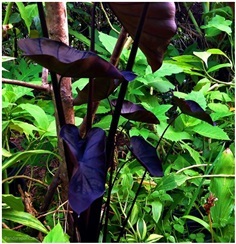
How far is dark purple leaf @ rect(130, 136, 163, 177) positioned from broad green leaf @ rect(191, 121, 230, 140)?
321mm

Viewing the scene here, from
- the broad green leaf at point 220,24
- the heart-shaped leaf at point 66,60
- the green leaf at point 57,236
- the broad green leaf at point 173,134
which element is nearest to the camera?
the heart-shaped leaf at point 66,60

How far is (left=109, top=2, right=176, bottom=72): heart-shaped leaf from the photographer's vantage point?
0.71 meters

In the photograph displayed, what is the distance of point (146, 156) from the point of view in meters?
0.85

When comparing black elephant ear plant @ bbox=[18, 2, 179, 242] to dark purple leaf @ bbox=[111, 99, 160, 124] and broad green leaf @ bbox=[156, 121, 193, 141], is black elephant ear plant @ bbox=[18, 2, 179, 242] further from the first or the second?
broad green leaf @ bbox=[156, 121, 193, 141]

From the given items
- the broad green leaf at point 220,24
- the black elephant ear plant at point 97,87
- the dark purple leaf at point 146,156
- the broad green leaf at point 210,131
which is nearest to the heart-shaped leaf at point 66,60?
the black elephant ear plant at point 97,87

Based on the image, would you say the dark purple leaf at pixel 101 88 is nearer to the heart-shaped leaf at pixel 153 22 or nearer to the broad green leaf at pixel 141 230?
the heart-shaped leaf at pixel 153 22

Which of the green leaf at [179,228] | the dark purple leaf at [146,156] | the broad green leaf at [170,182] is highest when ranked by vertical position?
the dark purple leaf at [146,156]

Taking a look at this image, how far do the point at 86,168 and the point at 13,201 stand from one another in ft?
0.95

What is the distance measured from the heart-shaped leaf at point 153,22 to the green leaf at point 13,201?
43 centimetres

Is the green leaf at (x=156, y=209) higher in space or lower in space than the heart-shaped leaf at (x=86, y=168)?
lower

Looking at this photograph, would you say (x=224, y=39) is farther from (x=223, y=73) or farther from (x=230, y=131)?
(x=230, y=131)

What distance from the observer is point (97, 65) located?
620mm

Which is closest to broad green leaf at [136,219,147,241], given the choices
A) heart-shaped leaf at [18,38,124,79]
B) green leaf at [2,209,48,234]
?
green leaf at [2,209,48,234]

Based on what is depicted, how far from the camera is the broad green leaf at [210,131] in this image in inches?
43.6
